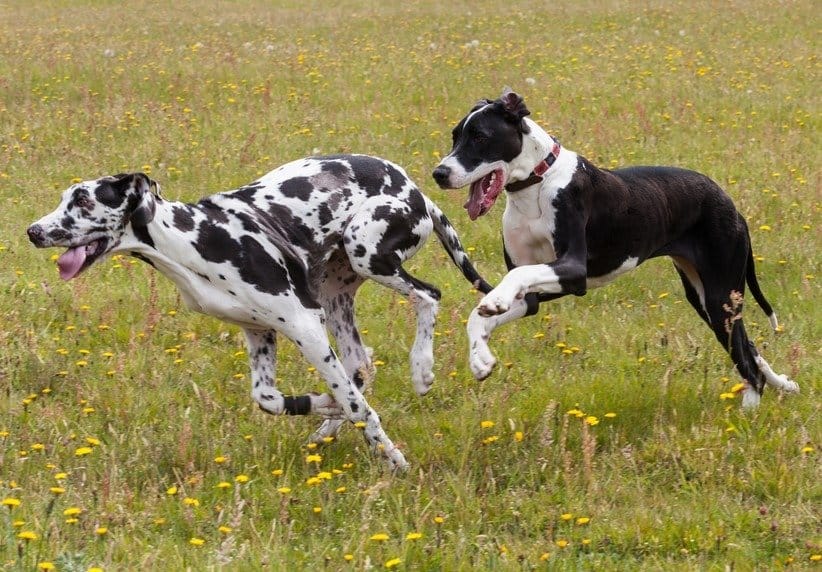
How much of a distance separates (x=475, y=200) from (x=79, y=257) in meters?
1.89

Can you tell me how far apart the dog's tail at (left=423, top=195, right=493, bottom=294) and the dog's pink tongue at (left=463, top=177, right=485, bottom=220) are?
595mm

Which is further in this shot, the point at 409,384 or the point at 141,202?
the point at 409,384

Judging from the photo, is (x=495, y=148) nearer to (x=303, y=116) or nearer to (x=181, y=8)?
(x=303, y=116)

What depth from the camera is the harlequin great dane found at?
521cm

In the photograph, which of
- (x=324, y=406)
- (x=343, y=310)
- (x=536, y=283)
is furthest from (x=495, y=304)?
(x=343, y=310)

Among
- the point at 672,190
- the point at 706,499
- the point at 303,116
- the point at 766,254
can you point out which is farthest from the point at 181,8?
the point at 706,499

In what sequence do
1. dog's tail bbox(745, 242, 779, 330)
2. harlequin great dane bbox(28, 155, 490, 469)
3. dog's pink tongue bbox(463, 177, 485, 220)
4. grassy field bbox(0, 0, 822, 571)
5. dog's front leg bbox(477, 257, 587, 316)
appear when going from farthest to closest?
dog's tail bbox(745, 242, 779, 330) → dog's pink tongue bbox(463, 177, 485, 220) → dog's front leg bbox(477, 257, 587, 316) → harlequin great dane bbox(28, 155, 490, 469) → grassy field bbox(0, 0, 822, 571)

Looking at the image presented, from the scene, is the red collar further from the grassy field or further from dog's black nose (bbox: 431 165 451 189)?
the grassy field

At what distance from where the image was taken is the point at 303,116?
1232 cm

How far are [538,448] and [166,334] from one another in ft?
8.76

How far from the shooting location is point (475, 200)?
18.9ft

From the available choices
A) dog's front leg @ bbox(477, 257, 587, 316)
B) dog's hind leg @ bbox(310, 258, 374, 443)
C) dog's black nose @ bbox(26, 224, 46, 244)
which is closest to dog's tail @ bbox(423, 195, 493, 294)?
dog's hind leg @ bbox(310, 258, 374, 443)

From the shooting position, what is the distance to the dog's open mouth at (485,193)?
18.8ft

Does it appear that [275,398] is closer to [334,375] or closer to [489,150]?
[334,375]
